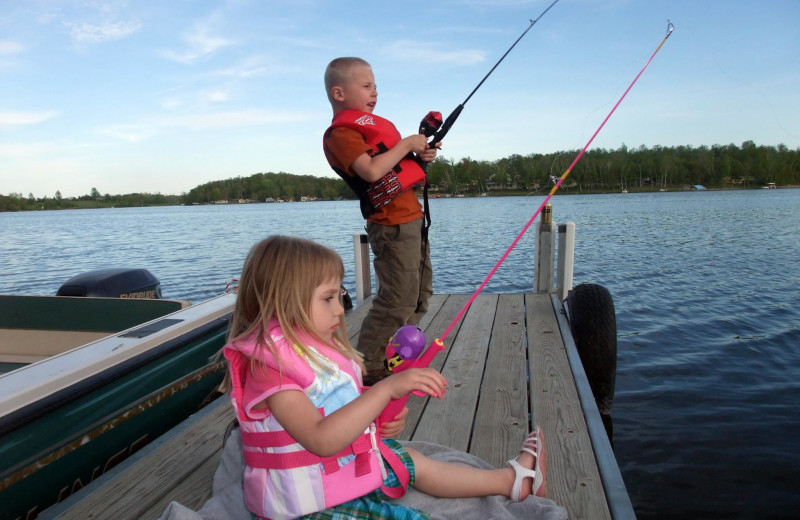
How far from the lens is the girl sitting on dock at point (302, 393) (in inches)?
57.1

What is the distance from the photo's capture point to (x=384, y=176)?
2.95 metres

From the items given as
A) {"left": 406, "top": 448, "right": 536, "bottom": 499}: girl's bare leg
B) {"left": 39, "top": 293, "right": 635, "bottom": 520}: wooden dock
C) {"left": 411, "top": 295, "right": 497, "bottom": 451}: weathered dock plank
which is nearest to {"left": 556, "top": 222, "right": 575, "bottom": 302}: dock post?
{"left": 411, "top": 295, "right": 497, "bottom": 451}: weathered dock plank

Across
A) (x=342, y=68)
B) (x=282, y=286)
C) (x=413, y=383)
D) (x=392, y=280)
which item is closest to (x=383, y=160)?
(x=342, y=68)

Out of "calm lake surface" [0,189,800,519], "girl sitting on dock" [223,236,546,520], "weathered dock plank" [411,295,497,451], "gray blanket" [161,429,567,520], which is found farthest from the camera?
"calm lake surface" [0,189,800,519]

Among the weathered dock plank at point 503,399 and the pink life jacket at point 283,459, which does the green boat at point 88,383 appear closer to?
the pink life jacket at point 283,459

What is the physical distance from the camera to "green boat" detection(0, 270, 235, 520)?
7.38 ft

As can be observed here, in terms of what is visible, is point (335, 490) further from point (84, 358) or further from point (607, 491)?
point (84, 358)

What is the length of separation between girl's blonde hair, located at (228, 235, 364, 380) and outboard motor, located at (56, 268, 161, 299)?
3.91 meters

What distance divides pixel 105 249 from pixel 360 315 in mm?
20007

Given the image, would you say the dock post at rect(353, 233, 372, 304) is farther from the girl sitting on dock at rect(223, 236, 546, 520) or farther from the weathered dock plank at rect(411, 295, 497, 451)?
the girl sitting on dock at rect(223, 236, 546, 520)

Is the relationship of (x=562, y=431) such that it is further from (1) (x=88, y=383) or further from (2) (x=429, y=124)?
(1) (x=88, y=383)

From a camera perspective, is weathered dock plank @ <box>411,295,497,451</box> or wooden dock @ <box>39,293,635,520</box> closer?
wooden dock @ <box>39,293,635,520</box>

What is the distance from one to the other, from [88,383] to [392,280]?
1.65 m

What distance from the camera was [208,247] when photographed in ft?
70.8
